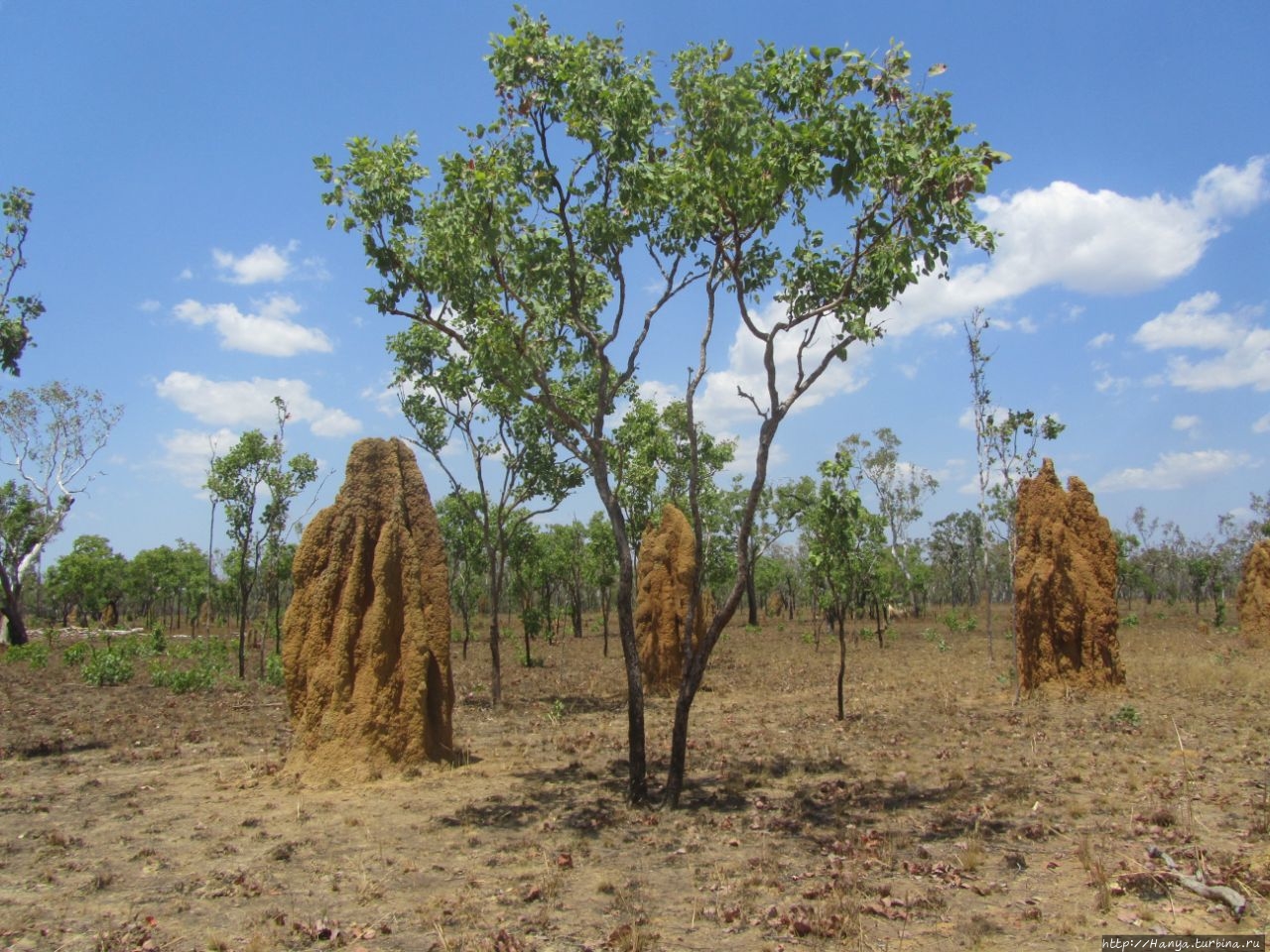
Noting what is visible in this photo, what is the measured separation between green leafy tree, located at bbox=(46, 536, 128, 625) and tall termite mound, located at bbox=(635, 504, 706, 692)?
4323 centimetres

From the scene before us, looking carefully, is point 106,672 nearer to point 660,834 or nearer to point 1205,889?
point 660,834

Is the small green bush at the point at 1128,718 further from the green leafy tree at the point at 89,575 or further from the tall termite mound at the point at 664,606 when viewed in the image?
the green leafy tree at the point at 89,575

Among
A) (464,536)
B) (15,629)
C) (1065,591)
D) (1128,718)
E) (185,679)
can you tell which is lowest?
(1128,718)

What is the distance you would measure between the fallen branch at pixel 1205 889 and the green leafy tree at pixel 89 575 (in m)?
55.9

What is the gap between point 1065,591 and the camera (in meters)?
16.4

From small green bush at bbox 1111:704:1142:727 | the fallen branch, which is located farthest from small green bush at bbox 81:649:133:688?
the fallen branch

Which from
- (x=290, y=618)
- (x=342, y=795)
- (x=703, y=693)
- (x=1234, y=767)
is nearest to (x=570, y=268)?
(x=290, y=618)

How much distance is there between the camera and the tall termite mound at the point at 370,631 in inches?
431

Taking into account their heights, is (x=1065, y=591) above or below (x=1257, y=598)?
above

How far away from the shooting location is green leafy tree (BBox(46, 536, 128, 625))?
162ft

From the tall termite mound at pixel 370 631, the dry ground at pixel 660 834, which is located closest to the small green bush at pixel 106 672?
the dry ground at pixel 660 834

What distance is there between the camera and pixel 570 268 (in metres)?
10.0

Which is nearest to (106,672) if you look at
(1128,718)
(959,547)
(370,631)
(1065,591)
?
(370,631)

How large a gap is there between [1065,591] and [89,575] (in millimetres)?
52722
